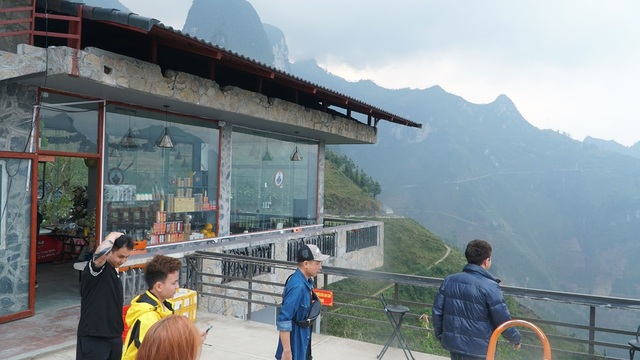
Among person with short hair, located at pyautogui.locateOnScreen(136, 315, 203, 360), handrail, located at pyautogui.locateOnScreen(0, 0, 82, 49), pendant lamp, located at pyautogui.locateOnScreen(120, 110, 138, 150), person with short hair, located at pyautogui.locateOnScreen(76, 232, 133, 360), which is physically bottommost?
person with short hair, located at pyautogui.locateOnScreen(76, 232, 133, 360)

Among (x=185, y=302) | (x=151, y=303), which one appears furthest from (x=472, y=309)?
(x=185, y=302)

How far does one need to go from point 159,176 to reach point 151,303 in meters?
6.71

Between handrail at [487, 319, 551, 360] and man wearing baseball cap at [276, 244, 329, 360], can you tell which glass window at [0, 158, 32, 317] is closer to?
man wearing baseball cap at [276, 244, 329, 360]

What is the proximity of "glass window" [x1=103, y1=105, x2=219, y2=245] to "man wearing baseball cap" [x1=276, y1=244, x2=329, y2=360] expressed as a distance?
571 centimetres

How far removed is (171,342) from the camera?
66.2 inches

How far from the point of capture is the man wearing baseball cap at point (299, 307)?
3355 mm

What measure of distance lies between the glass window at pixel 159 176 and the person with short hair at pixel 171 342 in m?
6.97

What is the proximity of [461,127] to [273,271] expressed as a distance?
172920mm

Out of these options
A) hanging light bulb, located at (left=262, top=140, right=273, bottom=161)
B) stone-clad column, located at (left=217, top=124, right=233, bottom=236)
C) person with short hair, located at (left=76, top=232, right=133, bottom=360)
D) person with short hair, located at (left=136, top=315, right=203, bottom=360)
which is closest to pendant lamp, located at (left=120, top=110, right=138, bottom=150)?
stone-clad column, located at (left=217, top=124, right=233, bottom=236)

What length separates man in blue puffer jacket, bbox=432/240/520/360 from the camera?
331 cm

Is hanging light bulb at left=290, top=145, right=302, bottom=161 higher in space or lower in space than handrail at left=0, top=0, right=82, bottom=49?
lower

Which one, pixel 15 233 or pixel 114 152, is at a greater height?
pixel 114 152

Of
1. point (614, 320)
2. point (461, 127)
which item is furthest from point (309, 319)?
point (461, 127)

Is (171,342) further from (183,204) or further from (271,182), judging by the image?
(271,182)
